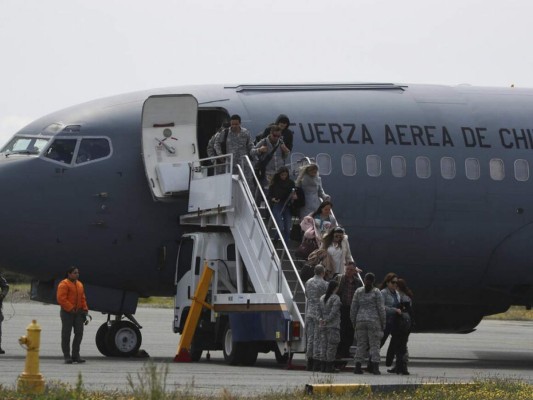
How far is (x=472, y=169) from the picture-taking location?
28.0m

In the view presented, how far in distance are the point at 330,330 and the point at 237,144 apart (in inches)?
196

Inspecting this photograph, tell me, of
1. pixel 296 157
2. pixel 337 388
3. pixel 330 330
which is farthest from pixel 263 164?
pixel 337 388

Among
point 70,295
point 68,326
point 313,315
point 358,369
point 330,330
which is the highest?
point 70,295

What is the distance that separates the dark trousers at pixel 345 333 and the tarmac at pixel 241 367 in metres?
0.32

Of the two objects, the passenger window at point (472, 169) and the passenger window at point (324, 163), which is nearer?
the passenger window at point (324, 163)

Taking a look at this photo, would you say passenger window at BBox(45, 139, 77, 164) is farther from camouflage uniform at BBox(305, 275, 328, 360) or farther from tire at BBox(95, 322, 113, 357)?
camouflage uniform at BBox(305, 275, 328, 360)

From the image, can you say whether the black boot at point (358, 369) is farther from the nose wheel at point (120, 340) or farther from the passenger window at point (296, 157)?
the passenger window at point (296, 157)

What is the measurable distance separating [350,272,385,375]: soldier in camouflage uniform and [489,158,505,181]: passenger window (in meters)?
6.60

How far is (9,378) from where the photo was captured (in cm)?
1931

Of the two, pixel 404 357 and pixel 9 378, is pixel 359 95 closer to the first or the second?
pixel 404 357

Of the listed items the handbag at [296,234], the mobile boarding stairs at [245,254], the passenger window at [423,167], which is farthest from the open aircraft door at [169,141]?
the passenger window at [423,167]

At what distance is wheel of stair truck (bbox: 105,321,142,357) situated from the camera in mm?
25859

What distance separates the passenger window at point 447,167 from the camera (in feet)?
91.2

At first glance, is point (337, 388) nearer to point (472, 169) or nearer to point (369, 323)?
point (369, 323)
